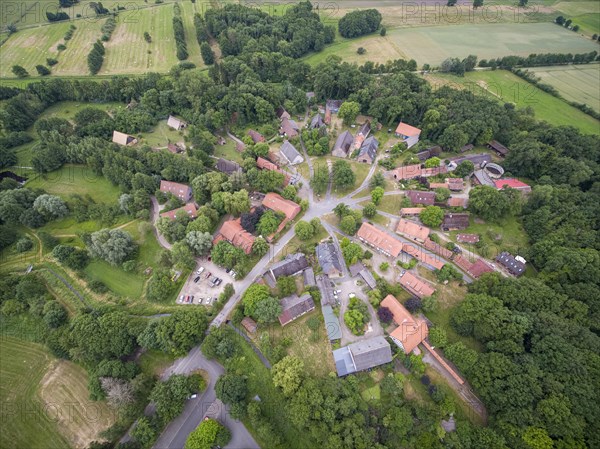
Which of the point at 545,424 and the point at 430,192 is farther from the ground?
the point at 430,192

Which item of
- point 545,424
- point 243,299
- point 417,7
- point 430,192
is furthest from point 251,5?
point 545,424

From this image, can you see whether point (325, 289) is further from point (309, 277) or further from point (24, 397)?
point (24, 397)

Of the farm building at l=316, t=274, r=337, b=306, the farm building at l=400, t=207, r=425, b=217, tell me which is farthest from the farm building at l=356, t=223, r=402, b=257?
the farm building at l=316, t=274, r=337, b=306

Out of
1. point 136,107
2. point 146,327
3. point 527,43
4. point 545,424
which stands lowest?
point 545,424

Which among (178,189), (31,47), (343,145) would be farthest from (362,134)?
(31,47)

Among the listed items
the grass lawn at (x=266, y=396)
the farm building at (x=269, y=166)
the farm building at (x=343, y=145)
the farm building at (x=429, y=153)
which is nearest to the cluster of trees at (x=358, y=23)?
the farm building at (x=343, y=145)

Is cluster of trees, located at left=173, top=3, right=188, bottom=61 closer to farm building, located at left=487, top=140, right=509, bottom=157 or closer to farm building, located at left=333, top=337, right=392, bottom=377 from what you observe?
farm building, located at left=487, top=140, right=509, bottom=157

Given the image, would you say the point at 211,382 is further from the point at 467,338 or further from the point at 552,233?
the point at 552,233
